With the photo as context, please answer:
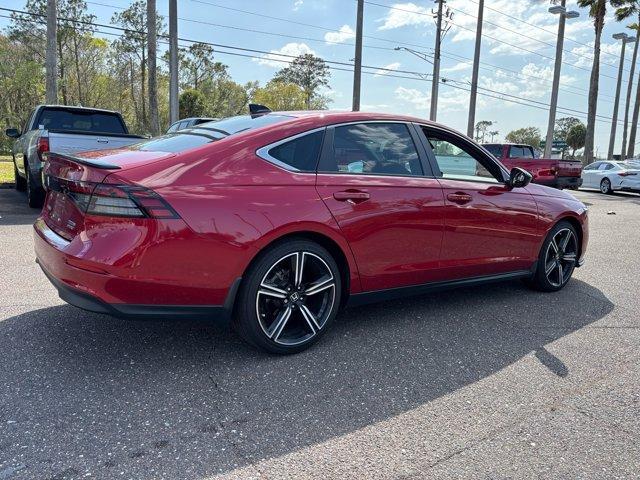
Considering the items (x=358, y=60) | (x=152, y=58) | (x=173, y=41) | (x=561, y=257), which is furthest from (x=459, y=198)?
(x=358, y=60)

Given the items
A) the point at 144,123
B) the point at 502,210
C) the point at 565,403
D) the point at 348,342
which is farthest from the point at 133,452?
the point at 144,123

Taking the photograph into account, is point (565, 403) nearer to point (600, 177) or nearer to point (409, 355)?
point (409, 355)

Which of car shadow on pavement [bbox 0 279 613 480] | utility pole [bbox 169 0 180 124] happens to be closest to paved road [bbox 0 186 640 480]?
car shadow on pavement [bbox 0 279 613 480]

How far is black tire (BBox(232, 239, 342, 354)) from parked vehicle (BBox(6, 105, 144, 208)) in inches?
220

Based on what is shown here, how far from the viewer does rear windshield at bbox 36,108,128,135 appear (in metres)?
9.51

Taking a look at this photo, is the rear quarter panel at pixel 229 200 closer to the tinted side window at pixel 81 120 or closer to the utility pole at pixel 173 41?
the tinted side window at pixel 81 120

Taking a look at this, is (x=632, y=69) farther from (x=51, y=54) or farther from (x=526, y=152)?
(x=51, y=54)

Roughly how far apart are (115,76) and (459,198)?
49.3 m

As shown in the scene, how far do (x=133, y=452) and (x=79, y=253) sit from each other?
3.87 ft

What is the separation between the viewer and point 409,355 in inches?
140

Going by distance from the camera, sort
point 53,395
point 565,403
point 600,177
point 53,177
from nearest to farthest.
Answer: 1. point 53,395
2. point 565,403
3. point 53,177
4. point 600,177

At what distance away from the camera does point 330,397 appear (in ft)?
9.61

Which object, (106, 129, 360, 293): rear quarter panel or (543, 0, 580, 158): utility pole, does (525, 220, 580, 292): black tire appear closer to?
(106, 129, 360, 293): rear quarter panel

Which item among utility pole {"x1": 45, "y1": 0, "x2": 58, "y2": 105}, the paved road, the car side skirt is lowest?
the paved road
